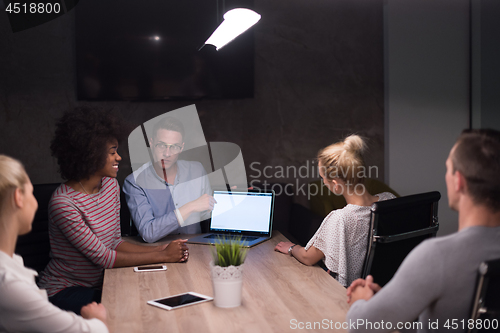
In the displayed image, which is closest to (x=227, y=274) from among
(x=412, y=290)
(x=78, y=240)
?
(x=412, y=290)

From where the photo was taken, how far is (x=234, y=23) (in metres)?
2.10

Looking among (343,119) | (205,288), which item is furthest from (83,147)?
(343,119)

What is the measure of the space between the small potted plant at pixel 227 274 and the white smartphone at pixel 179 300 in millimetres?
86

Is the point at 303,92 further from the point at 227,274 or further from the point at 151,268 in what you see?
the point at 227,274

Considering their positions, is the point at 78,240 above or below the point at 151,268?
above

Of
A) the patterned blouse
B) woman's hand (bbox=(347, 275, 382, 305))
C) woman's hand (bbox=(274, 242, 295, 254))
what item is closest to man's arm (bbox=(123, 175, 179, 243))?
woman's hand (bbox=(274, 242, 295, 254))

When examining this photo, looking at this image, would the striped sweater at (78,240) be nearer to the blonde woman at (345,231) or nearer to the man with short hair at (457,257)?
the blonde woman at (345,231)

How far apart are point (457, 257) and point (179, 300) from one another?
854mm

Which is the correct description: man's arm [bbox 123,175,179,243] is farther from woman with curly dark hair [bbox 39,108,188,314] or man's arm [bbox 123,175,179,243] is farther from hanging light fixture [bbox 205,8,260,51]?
hanging light fixture [bbox 205,8,260,51]

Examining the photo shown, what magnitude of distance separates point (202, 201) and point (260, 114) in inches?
69.9

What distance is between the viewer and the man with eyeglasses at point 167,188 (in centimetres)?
222

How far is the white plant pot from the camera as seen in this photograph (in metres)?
1.26

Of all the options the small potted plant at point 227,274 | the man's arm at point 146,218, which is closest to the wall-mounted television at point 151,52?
the man's arm at point 146,218

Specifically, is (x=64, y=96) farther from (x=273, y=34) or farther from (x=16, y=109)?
(x=273, y=34)
